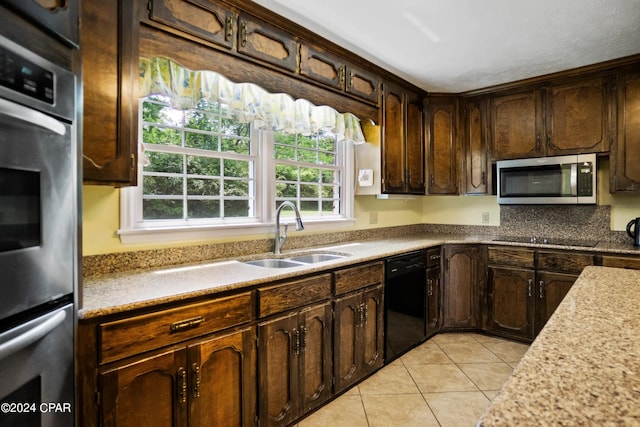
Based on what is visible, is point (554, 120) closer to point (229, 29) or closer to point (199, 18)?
point (229, 29)

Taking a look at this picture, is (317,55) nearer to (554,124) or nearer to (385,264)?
(385,264)

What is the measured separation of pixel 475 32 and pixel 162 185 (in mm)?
2279

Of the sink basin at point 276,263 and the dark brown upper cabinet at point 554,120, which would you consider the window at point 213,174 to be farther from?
the dark brown upper cabinet at point 554,120

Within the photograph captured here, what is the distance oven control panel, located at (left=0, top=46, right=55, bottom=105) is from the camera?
85 cm

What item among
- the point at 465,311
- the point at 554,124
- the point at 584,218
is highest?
the point at 554,124

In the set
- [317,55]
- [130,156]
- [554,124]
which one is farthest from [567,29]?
[130,156]

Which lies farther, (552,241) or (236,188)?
(552,241)

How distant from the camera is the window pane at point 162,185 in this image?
206 centimetres

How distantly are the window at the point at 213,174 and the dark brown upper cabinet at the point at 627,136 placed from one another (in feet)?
7.99

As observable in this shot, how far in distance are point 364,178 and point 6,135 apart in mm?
2691

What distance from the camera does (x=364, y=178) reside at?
3.29 metres

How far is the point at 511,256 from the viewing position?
327 centimetres

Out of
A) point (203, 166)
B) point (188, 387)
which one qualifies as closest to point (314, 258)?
point (203, 166)

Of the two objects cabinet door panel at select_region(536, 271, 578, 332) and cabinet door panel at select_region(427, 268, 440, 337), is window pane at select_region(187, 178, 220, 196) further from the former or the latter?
cabinet door panel at select_region(536, 271, 578, 332)
